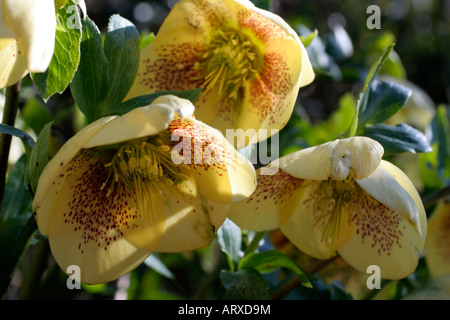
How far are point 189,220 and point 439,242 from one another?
0.48 m

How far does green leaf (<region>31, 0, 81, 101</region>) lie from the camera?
626mm

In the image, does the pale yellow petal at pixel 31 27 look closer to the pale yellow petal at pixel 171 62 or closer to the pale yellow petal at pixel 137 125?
the pale yellow petal at pixel 137 125

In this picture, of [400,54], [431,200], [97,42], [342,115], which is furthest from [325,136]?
[400,54]

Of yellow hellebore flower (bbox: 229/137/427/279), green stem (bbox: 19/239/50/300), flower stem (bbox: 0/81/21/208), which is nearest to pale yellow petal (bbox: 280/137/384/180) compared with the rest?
yellow hellebore flower (bbox: 229/137/427/279)

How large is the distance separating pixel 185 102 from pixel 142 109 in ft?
0.17

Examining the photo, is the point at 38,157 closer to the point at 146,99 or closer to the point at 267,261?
the point at 146,99

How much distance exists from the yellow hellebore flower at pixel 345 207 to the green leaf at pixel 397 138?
8cm

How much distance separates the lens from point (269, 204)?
2.42ft

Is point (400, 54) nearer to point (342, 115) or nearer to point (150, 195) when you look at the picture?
point (342, 115)

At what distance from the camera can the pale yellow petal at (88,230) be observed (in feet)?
2.08

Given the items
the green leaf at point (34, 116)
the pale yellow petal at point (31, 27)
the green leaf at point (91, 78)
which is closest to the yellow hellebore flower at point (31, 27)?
the pale yellow petal at point (31, 27)

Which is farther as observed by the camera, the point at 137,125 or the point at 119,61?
the point at 119,61

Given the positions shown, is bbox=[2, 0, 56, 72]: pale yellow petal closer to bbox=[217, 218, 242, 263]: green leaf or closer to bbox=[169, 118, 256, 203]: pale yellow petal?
bbox=[169, 118, 256, 203]: pale yellow petal

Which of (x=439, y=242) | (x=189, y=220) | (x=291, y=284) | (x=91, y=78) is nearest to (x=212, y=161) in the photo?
(x=189, y=220)
